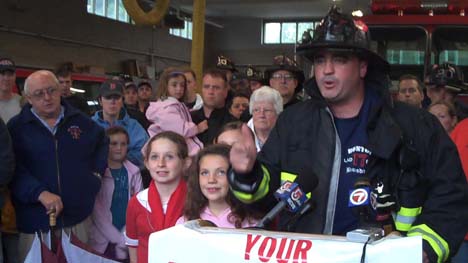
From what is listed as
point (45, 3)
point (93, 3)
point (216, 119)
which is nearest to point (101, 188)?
point (216, 119)

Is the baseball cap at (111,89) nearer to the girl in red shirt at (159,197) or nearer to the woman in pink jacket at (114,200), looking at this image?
the woman in pink jacket at (114,200)

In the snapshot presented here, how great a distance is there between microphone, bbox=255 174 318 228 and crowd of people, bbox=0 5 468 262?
47 millimetres

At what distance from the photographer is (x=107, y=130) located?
5.77 m

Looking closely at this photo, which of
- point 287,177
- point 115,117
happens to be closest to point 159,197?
point 287,177

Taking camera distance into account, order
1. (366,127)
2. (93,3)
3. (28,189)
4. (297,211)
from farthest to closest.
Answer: (93,3) < (28,189) < (366,127) < (297,211)

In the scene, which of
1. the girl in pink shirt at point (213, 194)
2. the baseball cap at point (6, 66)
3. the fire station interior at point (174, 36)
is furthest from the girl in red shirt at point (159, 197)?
the fire station interior at point (174, 36)

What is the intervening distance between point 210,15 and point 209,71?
26.8 metres

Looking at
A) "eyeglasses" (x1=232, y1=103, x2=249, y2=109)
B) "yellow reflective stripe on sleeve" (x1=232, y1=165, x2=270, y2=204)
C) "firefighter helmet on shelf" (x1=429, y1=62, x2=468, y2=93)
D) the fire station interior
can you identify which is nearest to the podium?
"yellow reflective stripe on sleeve" (x1=232, y1=165, x2=270, y2=204)

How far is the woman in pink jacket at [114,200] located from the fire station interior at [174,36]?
2487 millimetres

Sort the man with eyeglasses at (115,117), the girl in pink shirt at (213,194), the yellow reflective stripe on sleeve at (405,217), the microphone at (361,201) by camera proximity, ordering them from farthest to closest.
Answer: the man with eyeglasses at (115,117) → the girl in pink shirt at (213,194) → the yellow reflective stripe on sleeve at (405,217) → the microphone at (361,201)

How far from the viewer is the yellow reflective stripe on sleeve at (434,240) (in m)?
2.65

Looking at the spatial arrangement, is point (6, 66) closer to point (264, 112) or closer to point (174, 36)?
point (264, 112)

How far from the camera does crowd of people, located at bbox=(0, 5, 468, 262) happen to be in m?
2.79

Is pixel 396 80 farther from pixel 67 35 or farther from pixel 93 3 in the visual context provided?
pixel 93 3
